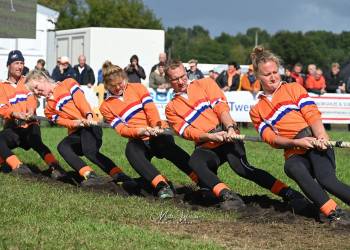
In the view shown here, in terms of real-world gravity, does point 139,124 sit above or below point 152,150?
above

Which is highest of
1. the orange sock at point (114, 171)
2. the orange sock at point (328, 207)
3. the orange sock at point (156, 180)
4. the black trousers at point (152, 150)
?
the black trousers at point (152, 150)

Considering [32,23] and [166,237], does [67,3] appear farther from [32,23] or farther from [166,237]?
[166,237]

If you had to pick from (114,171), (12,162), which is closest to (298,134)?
(114,171)

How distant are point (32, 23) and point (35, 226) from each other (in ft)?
26.5

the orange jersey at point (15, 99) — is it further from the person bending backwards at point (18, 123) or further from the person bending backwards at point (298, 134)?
the person bending backwards at point (298, 134)

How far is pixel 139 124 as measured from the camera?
1132 cm

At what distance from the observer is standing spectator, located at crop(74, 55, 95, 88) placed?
25469mm

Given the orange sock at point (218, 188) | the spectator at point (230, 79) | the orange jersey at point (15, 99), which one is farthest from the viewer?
the spectator at point (230, 79)

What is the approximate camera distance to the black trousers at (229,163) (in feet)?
33.6

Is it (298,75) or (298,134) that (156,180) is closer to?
(298,134)

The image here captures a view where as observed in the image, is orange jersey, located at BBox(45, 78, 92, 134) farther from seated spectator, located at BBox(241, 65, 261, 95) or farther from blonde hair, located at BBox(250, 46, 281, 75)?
seated spectator, located at BBox(241, 65, 261, 95)

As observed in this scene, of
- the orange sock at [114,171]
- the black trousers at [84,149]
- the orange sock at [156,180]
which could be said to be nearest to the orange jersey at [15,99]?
the black trousers at [84,149]

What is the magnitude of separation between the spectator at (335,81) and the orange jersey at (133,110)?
15543 millimetres

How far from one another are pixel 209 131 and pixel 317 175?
5.84ft
